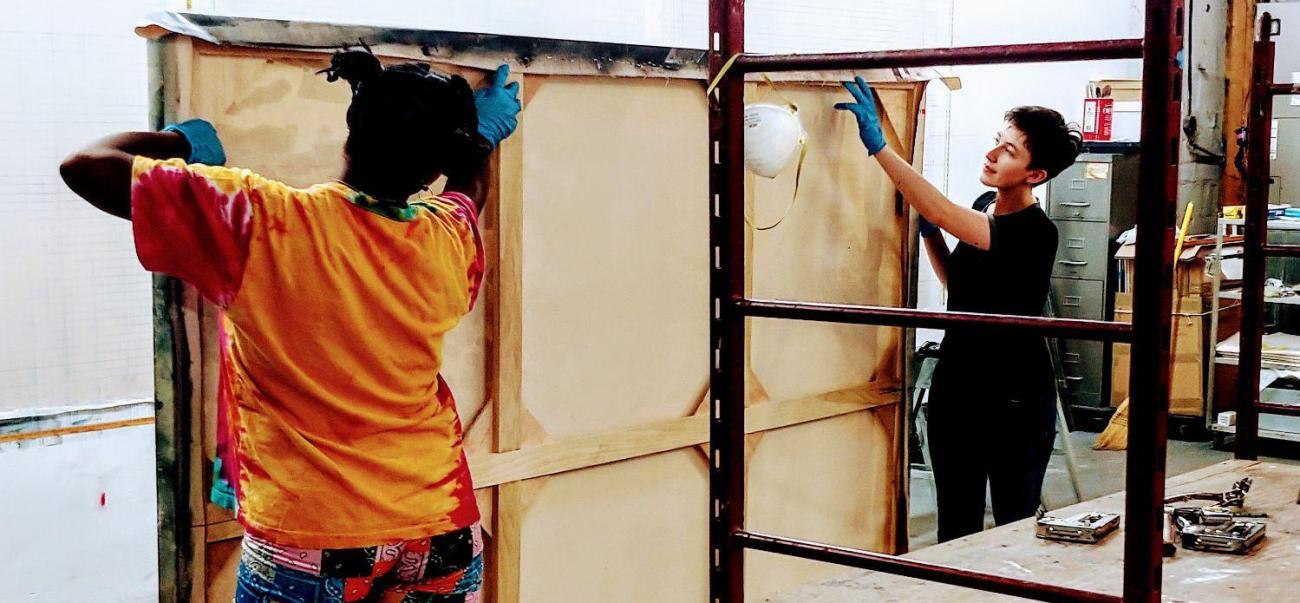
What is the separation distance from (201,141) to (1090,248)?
18.0 ft

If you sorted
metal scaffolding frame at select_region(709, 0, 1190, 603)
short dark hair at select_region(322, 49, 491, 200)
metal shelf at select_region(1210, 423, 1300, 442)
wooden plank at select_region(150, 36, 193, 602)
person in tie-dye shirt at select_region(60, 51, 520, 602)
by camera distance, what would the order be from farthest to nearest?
1. metal shelf at select_region(1210, 423, 1300, 442)
2. wooden plank at select_region(150, 36, 193, 602)
3. short dark hair at select_region(322, 49, 491, 200)
4. person in tie-dye shirt at select_region(60, 51, 520, 602)
5. metal scaffolding frame at select_region(709, 0, 1190, 603)

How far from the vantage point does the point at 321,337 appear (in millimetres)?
1751

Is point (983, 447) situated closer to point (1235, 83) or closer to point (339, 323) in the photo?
point (339, 323)

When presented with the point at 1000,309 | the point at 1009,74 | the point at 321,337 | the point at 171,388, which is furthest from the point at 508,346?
the point at 1009,74

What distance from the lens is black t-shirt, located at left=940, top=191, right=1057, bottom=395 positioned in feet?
9.94

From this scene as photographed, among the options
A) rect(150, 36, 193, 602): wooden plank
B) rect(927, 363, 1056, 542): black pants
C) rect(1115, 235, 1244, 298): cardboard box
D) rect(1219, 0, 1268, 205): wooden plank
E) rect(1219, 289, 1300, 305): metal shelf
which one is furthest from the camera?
rect(1219, 0, 1268, 205): wooden plank

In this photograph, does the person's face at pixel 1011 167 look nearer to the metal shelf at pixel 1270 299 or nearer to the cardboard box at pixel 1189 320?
the metal shelf at pixel 1270 299

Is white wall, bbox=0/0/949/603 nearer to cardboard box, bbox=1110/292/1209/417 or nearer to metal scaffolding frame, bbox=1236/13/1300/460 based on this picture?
metal scaffolding frame, bbox=1236/13/1300/460

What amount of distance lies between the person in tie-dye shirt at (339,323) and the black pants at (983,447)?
1.64 m

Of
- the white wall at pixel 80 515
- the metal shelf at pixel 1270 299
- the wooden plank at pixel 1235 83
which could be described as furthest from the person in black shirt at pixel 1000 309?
the wooden plank at pixel 1235 83

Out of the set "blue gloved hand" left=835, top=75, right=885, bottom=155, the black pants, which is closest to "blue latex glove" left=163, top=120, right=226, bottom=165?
"blue gloved hand" left=835, top=75, right=885, bottom=155

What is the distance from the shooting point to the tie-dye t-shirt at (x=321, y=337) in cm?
166

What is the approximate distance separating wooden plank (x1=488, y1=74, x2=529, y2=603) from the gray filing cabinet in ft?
14.3

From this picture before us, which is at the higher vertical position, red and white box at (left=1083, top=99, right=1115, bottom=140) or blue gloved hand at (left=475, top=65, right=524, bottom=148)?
red and white box at (left=1083, top=99, right=1115, bottom=140)
